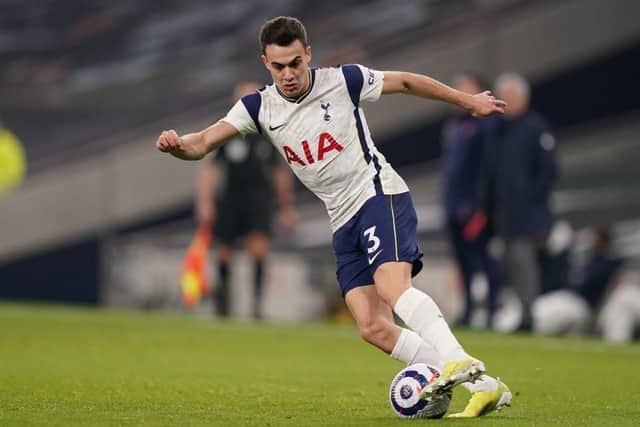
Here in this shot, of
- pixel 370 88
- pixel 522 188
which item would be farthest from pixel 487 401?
pixel 522 188

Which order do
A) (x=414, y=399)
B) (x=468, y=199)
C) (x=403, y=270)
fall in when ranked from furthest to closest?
(x=468, y=199), (x=403, y=270), (x=414, y=399)

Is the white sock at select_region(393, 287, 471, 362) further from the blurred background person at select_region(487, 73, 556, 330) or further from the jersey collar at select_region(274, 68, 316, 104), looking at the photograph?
the blurred background person at select_region(487, 73, 556, 330)

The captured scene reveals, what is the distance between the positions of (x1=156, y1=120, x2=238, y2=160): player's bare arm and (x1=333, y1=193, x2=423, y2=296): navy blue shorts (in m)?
0.70

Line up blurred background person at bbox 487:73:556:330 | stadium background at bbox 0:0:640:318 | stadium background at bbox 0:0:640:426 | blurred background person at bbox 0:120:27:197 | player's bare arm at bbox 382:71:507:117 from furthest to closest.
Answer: blurred background person at bbox 0:120:27:197 < stadium background at bbox 0:0:640:318 < blurred background person at bbox 487:73:556:330 < stadium background at bbox 0:0:640:426 < player's bare arm at bbox 382:71:507:117

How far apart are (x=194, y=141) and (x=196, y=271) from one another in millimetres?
9329

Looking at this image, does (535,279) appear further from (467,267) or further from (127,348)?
(127,348)

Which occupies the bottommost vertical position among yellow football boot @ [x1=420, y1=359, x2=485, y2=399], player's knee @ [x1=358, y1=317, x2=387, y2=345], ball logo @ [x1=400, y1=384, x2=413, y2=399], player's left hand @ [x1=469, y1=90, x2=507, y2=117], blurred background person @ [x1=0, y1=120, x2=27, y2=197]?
ball logo @ [x1=400, y1=384, x2=413, y2=399]

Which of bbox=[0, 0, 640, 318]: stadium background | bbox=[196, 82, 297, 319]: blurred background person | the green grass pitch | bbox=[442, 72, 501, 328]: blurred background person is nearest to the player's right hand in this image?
the green grass pitch

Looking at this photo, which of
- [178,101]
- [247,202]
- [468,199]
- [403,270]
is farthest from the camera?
[178,101]

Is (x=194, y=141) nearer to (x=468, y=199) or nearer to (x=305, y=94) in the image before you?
(x=305, y=94)

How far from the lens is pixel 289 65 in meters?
6.29

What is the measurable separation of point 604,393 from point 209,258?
30.5 feet

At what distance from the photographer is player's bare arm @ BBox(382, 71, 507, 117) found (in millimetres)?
6340

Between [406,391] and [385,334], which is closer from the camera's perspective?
[406,391]
